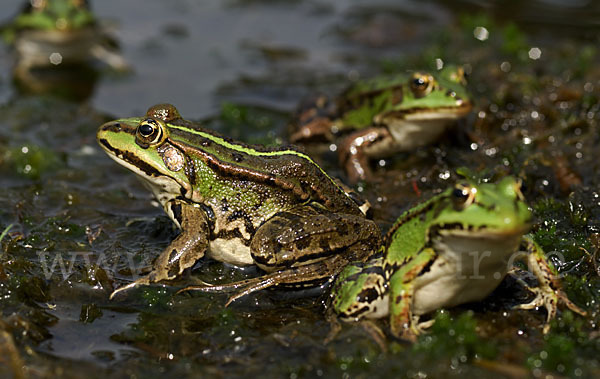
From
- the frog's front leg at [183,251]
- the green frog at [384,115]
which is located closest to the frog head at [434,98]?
the green frog at [384,115]

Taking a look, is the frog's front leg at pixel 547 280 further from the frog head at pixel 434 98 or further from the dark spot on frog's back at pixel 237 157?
the frog head at pixel 434 98

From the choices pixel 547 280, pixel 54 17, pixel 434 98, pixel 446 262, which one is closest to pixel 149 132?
pixel 446 262

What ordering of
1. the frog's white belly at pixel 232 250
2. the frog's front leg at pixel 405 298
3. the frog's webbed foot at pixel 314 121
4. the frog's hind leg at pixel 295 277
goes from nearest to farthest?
the frog's front leg at pixel 405 298 < the frog's hind leg at pixel 295 277 < the frog's white belly at pixel 232 250 < the frog's webbed foot at pixel 314 121

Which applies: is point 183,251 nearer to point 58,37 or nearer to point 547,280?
point 547,280

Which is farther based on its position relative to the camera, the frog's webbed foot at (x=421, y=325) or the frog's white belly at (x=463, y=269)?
the frog's webbed foot at (x=421, y=325)

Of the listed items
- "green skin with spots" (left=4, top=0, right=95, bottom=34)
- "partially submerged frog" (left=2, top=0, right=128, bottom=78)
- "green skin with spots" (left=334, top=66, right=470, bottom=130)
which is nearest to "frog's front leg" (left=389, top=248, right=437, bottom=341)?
"green skin with spots" (left=334, top=66, right=470, bottom=130)

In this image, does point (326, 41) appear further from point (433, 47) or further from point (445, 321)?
point (445, 321)
